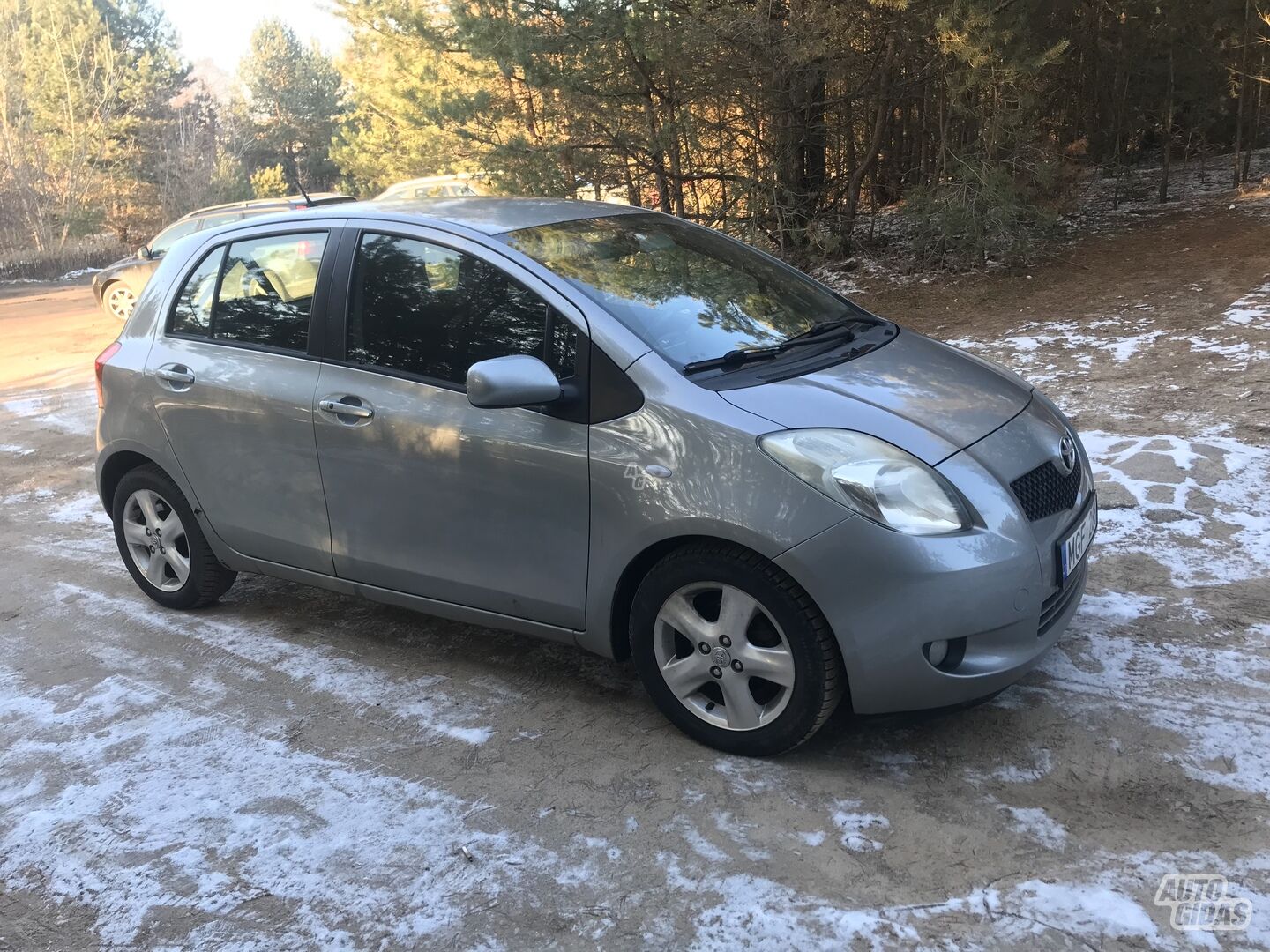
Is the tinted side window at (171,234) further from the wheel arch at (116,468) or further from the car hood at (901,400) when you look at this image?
the car hood at (901,400)

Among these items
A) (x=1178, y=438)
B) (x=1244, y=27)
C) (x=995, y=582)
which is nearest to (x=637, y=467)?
(x=995, y=582)

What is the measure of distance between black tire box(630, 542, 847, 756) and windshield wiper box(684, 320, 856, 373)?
646 mm

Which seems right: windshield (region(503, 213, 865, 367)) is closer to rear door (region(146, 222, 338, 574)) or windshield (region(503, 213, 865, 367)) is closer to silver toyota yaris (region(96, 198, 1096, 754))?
silver toyota yaris (region(96, 198, 1096, 754))

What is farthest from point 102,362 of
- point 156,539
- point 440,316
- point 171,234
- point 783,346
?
point 171,234

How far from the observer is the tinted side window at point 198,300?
4.56m

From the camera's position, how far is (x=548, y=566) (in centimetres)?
355

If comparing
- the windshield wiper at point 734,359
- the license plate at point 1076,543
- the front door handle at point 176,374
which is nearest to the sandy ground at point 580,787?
the license plate at point 1076,543

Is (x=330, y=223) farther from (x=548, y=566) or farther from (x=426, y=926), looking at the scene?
(x=426, y=926)

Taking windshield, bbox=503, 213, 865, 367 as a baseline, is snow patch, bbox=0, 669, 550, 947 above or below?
below

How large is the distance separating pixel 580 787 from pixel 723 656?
0.62 m

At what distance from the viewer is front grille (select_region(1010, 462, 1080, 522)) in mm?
3211

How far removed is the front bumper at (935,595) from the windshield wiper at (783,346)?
78cm

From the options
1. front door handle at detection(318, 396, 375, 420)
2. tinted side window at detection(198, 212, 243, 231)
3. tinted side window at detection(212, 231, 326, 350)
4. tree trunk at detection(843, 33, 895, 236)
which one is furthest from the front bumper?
tinted side window at detection(198, 212, 243, 231)

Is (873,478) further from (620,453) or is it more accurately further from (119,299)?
(119,299)
